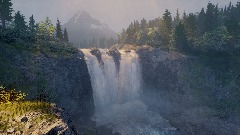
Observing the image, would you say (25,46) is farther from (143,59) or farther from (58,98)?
(143,59)

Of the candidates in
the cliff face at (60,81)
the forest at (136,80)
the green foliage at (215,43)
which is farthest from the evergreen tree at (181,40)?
the cliff face at (60,81)

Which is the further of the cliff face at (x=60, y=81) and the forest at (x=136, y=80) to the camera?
the forest at (x=136, y=80)

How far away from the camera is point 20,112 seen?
63.6 feet

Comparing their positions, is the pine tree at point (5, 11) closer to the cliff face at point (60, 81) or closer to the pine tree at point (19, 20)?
the pine tree at point (19, 20)

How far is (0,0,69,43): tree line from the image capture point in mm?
51741

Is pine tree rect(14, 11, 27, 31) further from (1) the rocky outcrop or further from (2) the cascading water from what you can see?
(1) the rocky outcrop

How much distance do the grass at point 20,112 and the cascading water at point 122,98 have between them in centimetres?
3240

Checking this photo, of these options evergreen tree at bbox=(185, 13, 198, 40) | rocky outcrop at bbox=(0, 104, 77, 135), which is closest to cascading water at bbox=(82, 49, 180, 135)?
evergreen tree at bbox=(185, 13, 198, 40)

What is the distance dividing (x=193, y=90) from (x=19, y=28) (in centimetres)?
4483

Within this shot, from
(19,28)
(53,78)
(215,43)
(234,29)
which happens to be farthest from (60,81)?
(234,29)

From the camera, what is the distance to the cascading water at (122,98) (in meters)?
53.0

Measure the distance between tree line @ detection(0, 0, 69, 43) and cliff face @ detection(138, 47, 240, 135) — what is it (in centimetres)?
2745

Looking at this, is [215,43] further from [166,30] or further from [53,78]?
[53,78]

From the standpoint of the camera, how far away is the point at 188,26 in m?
89.5
